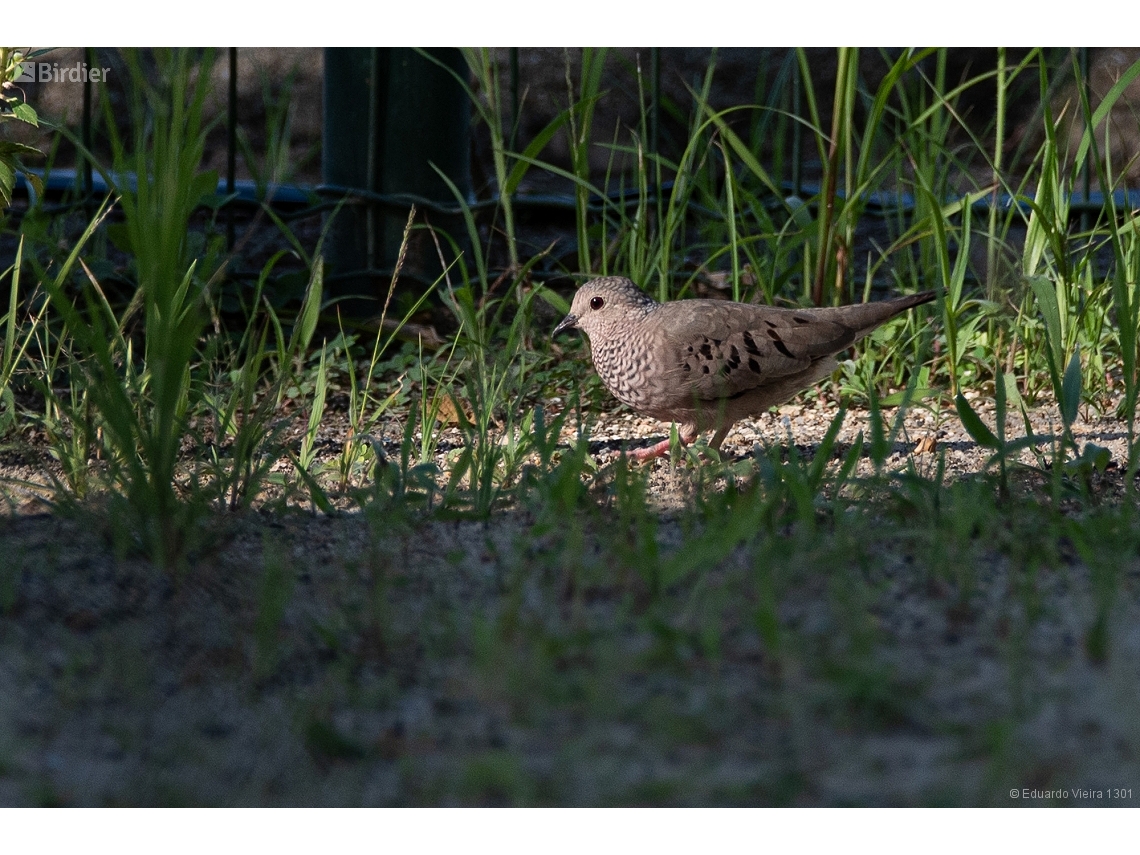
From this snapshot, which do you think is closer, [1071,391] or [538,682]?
[538,682]

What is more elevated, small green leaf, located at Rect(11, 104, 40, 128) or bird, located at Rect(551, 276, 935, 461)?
small green leaf, located at Rect(11, 104, 40, 128)

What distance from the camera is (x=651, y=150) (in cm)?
565

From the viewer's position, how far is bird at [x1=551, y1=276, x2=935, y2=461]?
3.88 meters

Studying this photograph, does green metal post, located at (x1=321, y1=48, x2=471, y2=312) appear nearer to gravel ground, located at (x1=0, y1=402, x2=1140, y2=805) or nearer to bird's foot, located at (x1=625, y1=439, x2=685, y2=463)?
bird's foot, located at (x1=625, y1=439, x2=685, y2=463)

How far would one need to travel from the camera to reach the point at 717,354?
387 cm

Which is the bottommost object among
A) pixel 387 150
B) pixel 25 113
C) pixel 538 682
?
pixel 538 682

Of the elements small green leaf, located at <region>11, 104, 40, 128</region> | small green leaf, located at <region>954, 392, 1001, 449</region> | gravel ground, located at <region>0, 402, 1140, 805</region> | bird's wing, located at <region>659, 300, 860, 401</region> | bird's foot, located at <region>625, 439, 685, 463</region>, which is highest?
small green leaf, located at <region>11, 104, 40, 128</region>

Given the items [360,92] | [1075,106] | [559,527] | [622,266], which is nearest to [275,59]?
[360,92]

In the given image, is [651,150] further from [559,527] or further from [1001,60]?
[559,527]

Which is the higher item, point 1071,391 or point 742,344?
point 742,344

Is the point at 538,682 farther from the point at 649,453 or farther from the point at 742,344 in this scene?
the point at 742,344

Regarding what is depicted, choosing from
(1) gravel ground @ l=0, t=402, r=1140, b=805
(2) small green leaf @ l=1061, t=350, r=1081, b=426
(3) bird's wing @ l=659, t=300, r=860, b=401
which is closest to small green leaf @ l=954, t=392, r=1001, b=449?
(2) small green leaf @ l=1061, t=350, r=1081, b=426

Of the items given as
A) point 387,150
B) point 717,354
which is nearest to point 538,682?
point 717,354

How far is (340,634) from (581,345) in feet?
9.24
